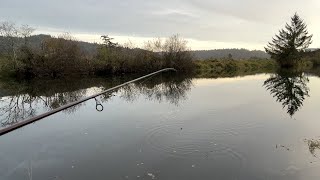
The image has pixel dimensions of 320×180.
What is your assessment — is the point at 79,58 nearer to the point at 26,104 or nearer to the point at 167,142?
the point at 26,104

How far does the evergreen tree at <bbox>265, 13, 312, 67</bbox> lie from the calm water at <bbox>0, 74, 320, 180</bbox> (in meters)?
39.7

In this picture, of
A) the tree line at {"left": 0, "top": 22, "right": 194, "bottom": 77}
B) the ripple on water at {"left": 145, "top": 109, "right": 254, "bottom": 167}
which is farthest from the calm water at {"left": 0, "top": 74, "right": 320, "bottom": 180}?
the tree line at {"left": 0, "top": 22, "right": 194, "bottom": 77}

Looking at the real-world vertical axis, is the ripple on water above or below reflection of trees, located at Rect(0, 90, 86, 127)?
above

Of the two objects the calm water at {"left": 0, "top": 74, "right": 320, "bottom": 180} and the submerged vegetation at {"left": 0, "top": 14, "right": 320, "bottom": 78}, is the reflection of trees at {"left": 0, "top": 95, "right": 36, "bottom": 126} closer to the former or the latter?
the calm water at {"left": 0, "top": 74, "right": 320, "bottom": 180}

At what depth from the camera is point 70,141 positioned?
9.35m

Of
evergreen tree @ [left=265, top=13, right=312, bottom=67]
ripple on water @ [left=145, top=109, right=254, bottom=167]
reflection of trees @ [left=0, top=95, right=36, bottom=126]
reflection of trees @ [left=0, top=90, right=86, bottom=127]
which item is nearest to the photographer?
ripple on water @ [left=145, top=109, right=254, bottom=167]

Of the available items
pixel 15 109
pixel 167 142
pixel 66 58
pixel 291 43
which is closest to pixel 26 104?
pixel 15 109

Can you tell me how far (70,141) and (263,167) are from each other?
4962 millimetres

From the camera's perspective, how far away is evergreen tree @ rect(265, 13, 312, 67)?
52.7 meters

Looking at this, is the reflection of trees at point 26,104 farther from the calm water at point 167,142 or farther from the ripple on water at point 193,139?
the ripple on water at point 193,139

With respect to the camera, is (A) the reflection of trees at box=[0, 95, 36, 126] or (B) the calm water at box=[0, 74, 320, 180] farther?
(A) the reflection of trees at box=[0, 95, 36, 126]

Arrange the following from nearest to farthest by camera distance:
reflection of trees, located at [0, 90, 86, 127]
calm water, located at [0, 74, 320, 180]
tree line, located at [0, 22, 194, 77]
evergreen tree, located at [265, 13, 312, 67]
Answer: calm water, located at [0, 74, 320, 180], reflection of trees, located at [0, 90, 86, 127], tree line, located at [0, 22, 194, 77], evergreen tree, located at [265, 13, 312, 67]

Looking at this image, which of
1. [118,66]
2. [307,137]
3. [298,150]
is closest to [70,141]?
[298,150]

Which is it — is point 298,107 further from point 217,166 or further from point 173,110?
point 217,166
